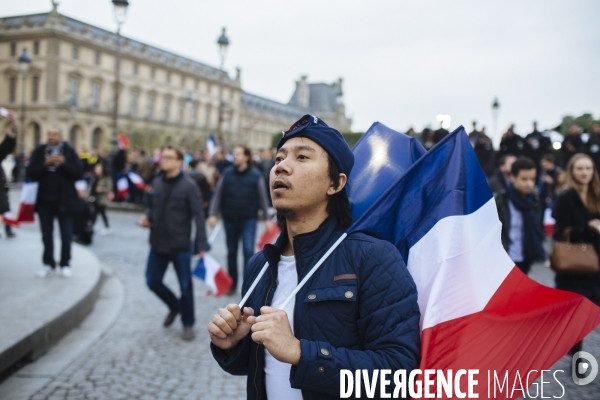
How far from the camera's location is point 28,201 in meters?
7.23

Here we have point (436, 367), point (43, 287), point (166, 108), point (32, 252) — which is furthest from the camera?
point (166, 108)

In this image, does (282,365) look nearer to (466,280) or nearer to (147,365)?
(466,280)

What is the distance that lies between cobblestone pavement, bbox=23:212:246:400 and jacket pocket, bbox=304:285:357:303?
2.40 meters

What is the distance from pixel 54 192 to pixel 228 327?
5843 mm

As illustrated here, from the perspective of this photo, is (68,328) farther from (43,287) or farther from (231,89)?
(231,89)

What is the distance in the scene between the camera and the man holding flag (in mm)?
1601

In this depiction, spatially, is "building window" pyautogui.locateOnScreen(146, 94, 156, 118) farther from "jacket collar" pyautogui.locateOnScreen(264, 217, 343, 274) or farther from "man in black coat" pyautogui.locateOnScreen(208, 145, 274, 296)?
"jacket collar" pyautogui.locateOnScreen(264, 217, 343, 274)

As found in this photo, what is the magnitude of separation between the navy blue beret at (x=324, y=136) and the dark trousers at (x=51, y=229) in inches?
231

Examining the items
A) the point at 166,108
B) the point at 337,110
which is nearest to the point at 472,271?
→ the point at 166,108

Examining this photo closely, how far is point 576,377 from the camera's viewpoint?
3984mm

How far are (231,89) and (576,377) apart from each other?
285ft

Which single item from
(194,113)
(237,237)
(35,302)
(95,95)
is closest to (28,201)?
(35,302)

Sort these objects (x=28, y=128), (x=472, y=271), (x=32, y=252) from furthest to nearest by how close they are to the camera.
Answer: (x=28, y=128) → (x=32, y=252) → (x=472, y=271)

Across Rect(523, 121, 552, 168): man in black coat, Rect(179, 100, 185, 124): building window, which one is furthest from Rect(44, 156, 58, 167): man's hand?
Rect(179, 100, 185, 124): building window
